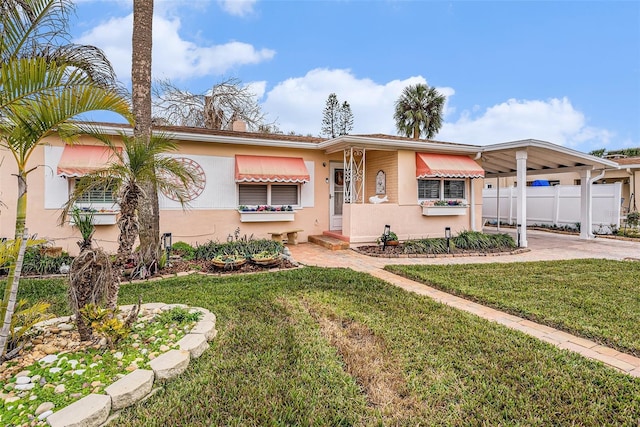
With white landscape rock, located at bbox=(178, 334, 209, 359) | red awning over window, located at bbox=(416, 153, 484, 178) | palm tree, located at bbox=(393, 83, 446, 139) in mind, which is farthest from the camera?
palm tree, located at bbox=(393, 83, 446, 139)

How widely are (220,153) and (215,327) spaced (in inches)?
333

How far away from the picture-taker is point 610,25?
1402 cm

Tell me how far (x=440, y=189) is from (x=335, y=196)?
442 cm

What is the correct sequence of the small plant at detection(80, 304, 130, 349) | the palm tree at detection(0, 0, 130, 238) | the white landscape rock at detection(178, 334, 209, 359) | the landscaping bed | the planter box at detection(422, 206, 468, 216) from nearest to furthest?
the palm tree at detection(0, 0, 130, 238), the small plant at detection(80, 304, 130, 349), the white landscape rock at detection(178, 334, 209, 359), the landscaping bed, the planter box at detection(422, 206, 468, 216)

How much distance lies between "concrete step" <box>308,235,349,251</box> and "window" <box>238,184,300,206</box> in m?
1.59

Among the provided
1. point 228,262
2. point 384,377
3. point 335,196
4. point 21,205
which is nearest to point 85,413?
point 21,205

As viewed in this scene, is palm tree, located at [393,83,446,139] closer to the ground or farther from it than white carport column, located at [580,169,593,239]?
farther from it

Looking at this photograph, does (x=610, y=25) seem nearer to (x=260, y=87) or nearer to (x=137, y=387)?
(x=260, y=87)

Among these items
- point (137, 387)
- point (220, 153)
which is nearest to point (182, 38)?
point (220, 153)

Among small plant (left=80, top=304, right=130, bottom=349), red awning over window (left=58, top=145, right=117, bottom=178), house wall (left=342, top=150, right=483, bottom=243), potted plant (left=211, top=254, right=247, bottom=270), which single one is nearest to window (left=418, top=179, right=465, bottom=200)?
house wall (left=342, top=150, right=483, bottom=243)

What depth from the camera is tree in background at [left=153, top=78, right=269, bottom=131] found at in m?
21.5

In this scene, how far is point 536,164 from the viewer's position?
16.3 m

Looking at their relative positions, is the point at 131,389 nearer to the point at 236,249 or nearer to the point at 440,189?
the point at 236,249

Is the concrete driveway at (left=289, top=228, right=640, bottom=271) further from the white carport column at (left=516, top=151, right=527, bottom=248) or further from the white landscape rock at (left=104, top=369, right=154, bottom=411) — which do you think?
the white landscape rock at (left=104, top=369, right=154, bottom=411)
